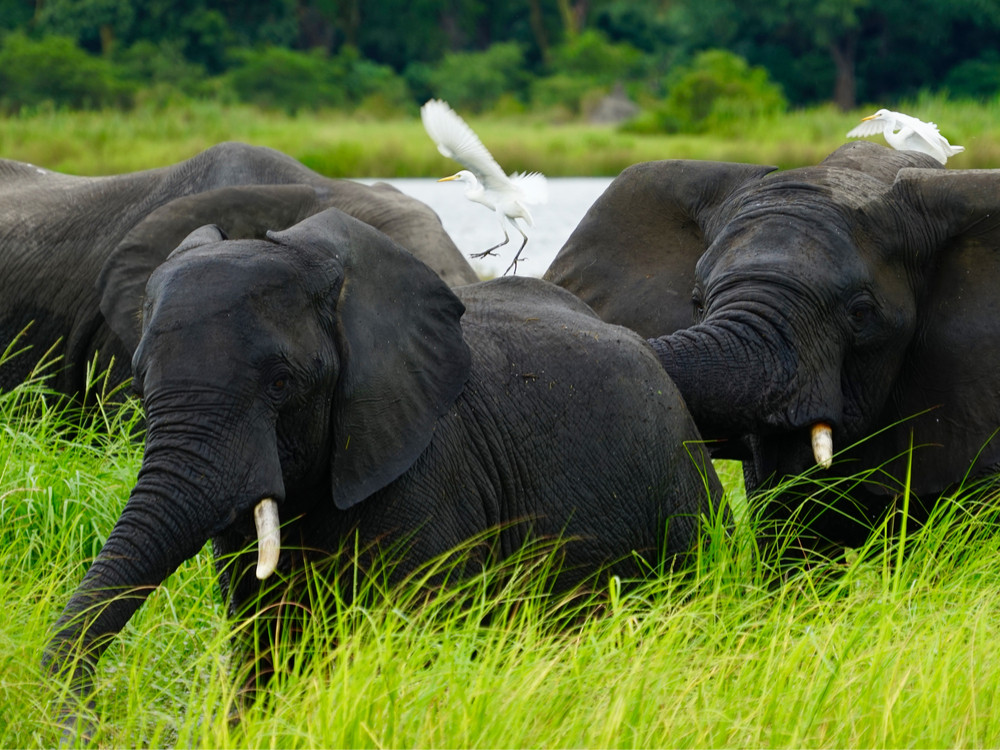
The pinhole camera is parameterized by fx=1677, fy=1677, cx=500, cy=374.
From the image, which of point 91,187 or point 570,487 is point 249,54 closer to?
point 91,187

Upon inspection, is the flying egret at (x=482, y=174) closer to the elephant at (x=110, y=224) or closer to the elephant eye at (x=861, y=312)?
the elephant at (x=110, y=224)

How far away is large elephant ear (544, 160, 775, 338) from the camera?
550 centimetres

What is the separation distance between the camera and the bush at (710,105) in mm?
32812

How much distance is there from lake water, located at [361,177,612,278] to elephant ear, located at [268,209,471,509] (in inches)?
455

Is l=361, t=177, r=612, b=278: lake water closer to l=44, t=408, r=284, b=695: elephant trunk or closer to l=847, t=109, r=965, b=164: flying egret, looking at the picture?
l=847, t=109, r=965, b=164: flying egret

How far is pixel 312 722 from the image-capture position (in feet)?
10.2

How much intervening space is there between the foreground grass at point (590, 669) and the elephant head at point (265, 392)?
0.23m

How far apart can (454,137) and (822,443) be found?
4.33m

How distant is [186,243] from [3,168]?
4.63m

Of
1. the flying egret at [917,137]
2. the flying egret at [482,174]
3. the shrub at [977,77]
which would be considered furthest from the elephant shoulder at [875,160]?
the shrub at [977,77]

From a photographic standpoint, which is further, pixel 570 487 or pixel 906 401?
pixel 906 401

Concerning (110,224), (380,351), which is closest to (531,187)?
(110,224)

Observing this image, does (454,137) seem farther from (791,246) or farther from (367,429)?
(367,429)

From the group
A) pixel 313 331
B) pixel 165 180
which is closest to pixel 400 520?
pixel 313 331
